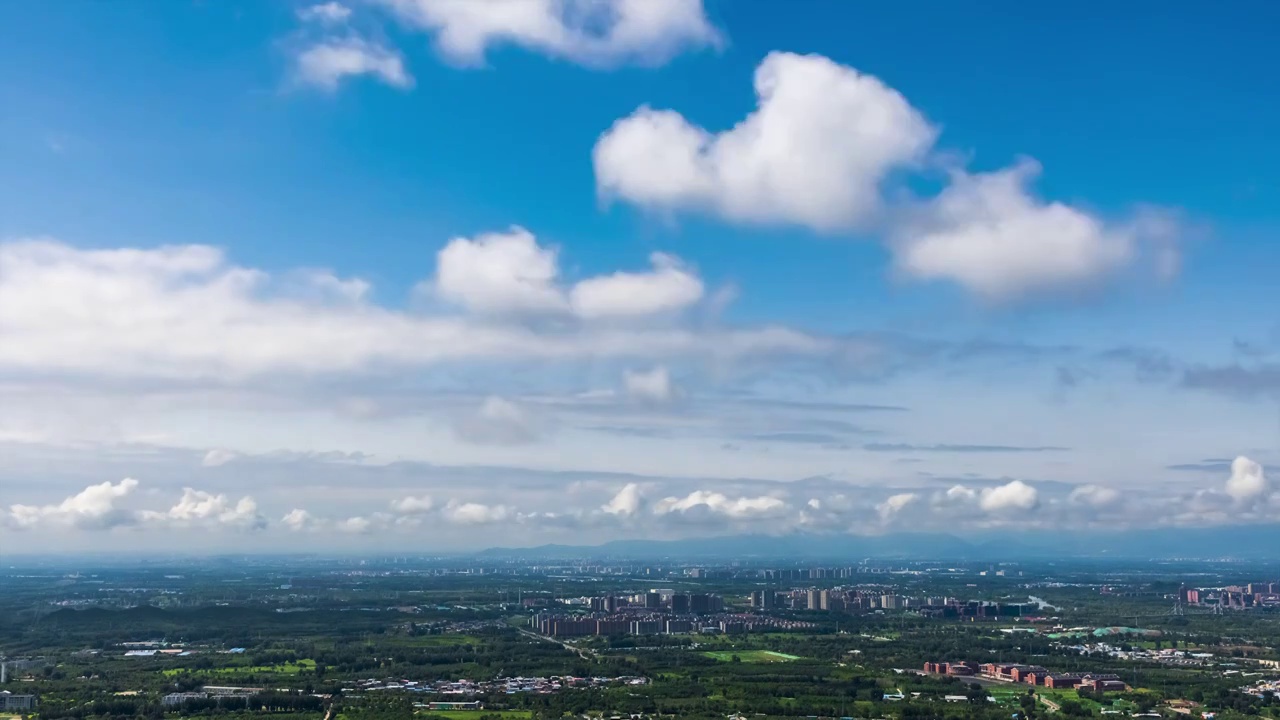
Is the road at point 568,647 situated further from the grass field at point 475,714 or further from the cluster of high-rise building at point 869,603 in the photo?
the cluster of high-rise building at point 869,603

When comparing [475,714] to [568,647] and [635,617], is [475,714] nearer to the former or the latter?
[568,647]

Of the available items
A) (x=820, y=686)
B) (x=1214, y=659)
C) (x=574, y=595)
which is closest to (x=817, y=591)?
(x=574, y=595)

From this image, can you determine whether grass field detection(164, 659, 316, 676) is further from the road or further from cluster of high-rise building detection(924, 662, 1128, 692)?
cluster of high-rise building detection(924, 662, 1128, 692)

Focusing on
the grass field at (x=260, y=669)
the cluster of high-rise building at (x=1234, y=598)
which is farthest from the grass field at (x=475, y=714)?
the cluster of high-rise building at (x=1234, y=598)

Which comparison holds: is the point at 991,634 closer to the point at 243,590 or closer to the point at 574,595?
the point at 574,595

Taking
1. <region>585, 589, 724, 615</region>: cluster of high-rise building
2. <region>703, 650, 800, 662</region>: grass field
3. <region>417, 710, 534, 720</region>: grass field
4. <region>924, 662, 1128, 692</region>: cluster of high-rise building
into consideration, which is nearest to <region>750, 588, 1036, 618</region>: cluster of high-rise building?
<region>585, 589, 724, 615</region>: cluster of high-rise building

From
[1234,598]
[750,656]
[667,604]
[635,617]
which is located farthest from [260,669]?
[1234,598]
